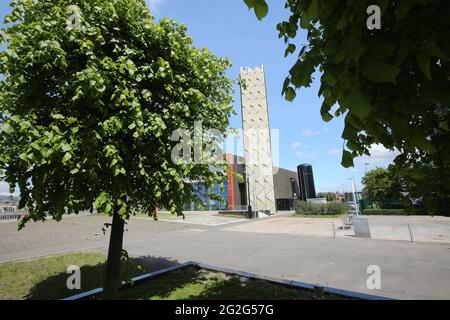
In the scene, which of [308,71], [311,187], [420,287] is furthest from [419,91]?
[311,187]

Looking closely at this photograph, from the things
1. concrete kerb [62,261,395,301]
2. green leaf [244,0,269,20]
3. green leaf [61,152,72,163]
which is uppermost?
green leaf [244,0,269,20]

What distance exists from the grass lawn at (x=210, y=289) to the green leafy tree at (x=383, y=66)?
5200 millimetres

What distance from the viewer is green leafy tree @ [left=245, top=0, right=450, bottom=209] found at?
1.32 m

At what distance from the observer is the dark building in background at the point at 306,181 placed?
55.7m

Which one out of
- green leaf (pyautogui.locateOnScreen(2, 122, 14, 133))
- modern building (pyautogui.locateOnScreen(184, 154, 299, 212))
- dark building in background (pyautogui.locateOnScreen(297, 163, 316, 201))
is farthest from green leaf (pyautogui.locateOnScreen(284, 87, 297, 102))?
dark building in background (pyautogui.locateOnScreen(297, 163, 316, 201))

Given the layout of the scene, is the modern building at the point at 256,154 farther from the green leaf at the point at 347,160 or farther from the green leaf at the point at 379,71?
the green leaf at the point at 379,71

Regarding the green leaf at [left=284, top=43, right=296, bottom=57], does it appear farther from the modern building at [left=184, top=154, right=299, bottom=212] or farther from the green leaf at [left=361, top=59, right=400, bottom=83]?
the modern building at [left=184, top=154, right=299, bottom=212]

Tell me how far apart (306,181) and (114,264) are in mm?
53838

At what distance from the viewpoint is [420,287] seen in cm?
730

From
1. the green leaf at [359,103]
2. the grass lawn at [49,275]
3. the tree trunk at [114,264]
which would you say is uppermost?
the green leaf at [359,103]

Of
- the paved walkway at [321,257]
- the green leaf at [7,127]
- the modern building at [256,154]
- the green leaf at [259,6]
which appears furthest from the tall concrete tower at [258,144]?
the green leaf at [259,6]

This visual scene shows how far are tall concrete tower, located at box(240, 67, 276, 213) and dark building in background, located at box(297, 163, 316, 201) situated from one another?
1298 cm

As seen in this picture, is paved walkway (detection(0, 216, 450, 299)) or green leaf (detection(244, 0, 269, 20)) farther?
paved walkway (detection(0, 216, 450, 299))
